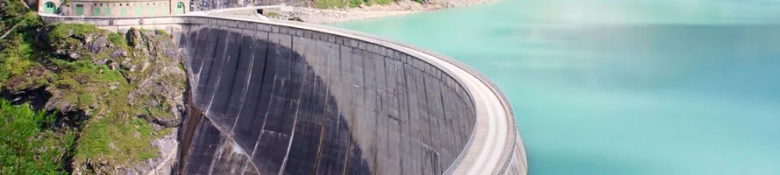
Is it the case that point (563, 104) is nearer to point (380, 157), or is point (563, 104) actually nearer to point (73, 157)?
point (380, 157)

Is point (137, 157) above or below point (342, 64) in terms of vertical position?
below

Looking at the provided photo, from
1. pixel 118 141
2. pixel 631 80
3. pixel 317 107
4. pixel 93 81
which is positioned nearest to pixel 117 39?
pixel 93 81

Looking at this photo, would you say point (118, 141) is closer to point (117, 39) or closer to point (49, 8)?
point (117, 39)

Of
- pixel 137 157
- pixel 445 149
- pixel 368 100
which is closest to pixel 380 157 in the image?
pixel 368 100

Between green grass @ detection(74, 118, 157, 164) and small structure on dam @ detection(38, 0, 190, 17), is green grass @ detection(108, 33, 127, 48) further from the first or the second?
green grass @ detection(74, 118, 157, 164)

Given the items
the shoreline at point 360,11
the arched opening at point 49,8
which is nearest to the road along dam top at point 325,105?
the arched opening at point 49,8

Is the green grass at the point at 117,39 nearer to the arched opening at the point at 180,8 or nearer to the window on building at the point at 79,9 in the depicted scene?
the window on building at the point at 79,9
